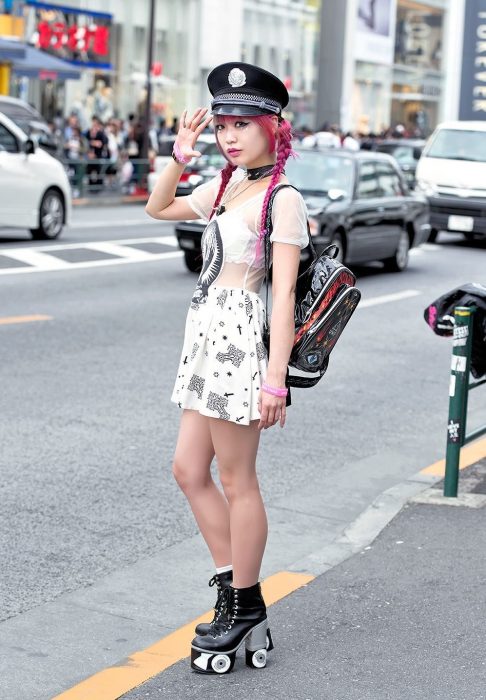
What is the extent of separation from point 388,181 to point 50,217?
16.2 ft

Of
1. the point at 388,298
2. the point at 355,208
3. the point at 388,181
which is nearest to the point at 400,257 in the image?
the point at 388,181

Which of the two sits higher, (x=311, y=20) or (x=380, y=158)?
(x=311, y=20)

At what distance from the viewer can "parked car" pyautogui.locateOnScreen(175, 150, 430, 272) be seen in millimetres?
15914

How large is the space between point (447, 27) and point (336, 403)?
59555mm

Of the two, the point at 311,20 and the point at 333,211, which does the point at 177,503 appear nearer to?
the point at 333,211

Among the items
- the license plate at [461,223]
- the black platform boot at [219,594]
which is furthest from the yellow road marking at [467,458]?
the license plate at [461,223]

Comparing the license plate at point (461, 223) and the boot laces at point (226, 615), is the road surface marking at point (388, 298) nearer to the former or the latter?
the license plate at point (461, 223)

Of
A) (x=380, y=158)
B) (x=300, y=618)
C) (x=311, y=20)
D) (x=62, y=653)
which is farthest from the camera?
(x=311, y=20)

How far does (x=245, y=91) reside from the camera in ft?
13.6

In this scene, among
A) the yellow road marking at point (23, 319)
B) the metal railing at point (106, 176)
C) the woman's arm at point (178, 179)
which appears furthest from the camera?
the metal railing at point (106, 176)

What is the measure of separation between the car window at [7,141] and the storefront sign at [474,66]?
15.4 metres

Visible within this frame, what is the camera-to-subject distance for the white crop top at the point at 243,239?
409 cm

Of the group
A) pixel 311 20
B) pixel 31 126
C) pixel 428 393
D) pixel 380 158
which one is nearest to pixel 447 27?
pixel 311 20

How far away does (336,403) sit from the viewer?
367 inches
